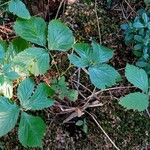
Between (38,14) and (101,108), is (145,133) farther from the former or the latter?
(38,14)

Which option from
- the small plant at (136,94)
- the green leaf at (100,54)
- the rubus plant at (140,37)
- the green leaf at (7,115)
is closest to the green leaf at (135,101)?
the small plant at (136,94)

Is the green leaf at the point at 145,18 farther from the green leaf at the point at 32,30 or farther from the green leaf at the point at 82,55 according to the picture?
the green leaf at the point at 32,30

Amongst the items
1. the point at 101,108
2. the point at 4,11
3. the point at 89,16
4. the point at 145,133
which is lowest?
the point at 145,133

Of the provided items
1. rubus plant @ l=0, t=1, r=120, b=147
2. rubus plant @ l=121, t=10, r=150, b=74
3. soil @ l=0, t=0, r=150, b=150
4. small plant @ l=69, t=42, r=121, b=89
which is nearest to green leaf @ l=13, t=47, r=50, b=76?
rubus plant @ l=0, t=1, r=120, b=147

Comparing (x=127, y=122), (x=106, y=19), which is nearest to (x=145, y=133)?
(x=127, y=122)

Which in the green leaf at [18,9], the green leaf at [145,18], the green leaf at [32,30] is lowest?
the green leaf at [145,18]

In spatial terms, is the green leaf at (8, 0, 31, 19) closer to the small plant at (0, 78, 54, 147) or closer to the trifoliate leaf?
Result: the trifoliate leaf
